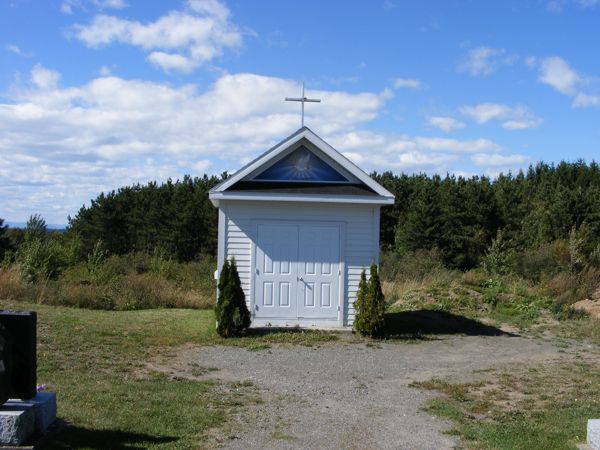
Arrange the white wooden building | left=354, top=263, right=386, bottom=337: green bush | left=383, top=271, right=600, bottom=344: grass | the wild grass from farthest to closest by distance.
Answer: the wild grass
left=383, top=271, right=600, bottom=344: grass
the white wooden building
left=354, top=263, right=386, bottom=337: green bush

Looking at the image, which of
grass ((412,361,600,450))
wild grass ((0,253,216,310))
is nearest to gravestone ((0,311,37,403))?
grass ((412,361,600,450))

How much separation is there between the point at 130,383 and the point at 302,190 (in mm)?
6492

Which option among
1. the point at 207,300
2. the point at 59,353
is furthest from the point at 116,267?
the point at 59,353

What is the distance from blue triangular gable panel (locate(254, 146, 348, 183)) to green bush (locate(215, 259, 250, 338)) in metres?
2.34

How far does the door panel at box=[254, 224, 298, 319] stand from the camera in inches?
567

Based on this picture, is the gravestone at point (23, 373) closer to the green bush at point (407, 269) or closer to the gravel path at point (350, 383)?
the gravel path at point (350, 383)

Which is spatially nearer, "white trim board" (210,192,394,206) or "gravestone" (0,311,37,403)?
"gravestone" (0,311,37,403)

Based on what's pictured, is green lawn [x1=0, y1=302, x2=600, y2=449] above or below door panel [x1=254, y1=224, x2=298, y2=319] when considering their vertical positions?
below

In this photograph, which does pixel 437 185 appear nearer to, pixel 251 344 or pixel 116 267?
pixel 116 267

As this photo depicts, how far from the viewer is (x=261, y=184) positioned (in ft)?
47.1

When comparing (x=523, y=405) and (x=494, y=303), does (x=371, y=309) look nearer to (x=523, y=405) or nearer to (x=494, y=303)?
(x=523, y=405)

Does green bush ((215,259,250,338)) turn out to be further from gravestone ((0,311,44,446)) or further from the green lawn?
gravestone ((0,311,44,446))

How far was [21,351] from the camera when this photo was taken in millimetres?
6156

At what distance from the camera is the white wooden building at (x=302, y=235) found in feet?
47.1
